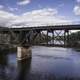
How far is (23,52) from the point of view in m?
67.5

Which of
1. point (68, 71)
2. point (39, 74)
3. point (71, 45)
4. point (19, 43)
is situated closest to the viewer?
point (39, 74)

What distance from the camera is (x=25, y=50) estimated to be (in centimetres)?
6881

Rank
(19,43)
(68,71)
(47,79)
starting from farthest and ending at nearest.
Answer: (19,43) → (68,71) → (47,79)

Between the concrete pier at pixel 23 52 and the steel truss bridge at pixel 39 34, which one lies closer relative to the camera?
the steel truss bridge at pixel 39 34

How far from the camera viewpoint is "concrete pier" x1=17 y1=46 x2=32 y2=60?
66250mm

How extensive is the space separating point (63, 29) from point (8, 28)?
79.1 ft

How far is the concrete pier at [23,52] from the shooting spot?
6625 cm

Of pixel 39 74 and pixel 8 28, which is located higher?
pixel 8 28

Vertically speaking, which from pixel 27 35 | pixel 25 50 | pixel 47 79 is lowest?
pixel 47 79

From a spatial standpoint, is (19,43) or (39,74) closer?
(39,74)

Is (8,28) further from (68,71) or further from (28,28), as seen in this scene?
(68,71)

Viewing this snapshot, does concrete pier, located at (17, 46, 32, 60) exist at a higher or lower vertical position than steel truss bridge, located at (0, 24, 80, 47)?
lower

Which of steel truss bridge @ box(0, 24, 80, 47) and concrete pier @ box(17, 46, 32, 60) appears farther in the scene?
concrete pier @ box(17, 46, 32, 60)

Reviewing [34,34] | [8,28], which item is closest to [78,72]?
[34,34]
